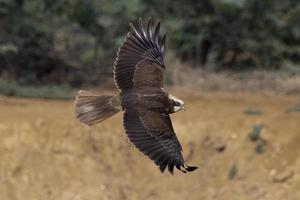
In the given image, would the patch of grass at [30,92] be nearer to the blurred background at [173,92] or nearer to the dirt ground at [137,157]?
the blurred background at [173,92]

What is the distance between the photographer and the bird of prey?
21.4 feet

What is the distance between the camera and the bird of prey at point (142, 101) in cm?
653

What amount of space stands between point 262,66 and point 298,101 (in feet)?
9.17

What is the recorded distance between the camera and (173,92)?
13.0 meters

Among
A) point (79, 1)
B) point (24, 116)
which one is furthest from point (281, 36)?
point (24, 116)

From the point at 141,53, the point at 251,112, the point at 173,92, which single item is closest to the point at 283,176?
the point at 251,112

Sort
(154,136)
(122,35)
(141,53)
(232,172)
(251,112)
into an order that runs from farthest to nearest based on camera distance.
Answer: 1. (122,35)
2. (251,112)
3. (232,172)
4. (141,53)
5. (154,136)

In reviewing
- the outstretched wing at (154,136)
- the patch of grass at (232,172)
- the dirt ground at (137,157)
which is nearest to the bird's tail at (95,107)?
the outstretched wing at (154,136)

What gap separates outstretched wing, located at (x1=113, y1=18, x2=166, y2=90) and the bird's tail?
224mm

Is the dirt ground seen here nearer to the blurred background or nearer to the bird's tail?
Answer: the blurred background

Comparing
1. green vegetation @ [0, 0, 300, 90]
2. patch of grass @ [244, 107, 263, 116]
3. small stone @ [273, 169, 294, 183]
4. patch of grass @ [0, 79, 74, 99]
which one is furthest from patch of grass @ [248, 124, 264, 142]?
green vegetation @ [0, 0, 300, 90]

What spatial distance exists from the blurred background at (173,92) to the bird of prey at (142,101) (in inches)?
134

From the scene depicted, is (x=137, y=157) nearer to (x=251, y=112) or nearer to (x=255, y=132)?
(x=255, y=132)

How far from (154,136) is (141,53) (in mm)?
803
